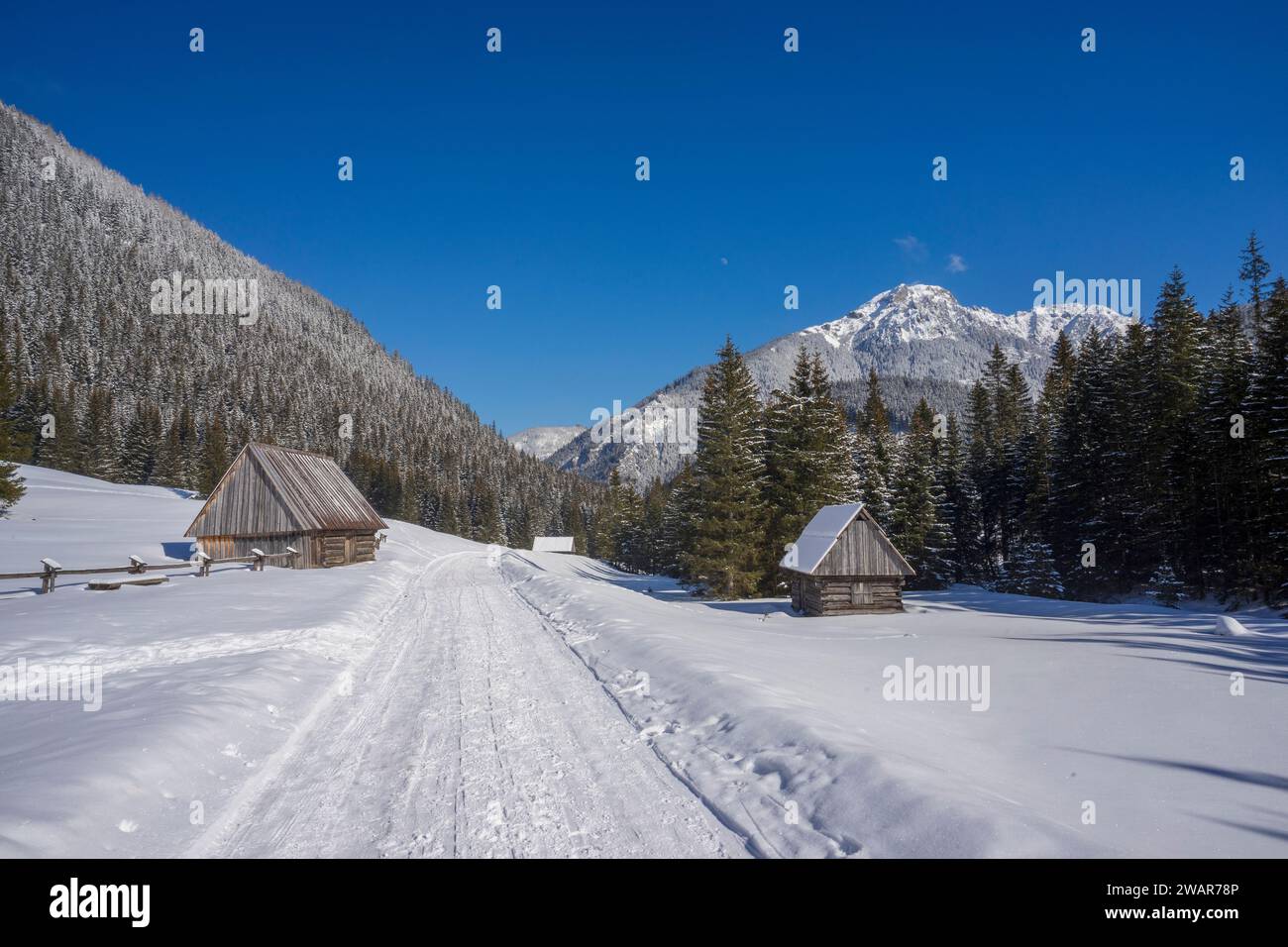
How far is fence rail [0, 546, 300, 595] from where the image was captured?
19958 mm

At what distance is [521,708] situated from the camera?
8.84 m

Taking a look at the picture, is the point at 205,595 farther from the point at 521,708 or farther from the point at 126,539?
the point at 126,539

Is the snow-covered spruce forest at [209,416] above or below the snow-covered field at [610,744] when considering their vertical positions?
above

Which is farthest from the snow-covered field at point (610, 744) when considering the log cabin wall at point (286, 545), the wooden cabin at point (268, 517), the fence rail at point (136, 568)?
the wooden cabin at point (268, 517)

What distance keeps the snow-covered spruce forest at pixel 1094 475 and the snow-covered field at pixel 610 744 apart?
16743 mm

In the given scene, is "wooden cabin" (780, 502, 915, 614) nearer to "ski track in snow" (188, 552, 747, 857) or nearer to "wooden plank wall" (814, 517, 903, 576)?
"wooden plank wall" (814, 517, 903, 576)

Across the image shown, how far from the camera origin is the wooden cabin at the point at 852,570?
87.8 ft

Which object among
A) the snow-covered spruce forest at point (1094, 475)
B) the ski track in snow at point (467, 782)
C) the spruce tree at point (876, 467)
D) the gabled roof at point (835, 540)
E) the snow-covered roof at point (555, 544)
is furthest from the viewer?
the snow-covered roof at point (555, 544)

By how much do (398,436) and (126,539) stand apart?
131 meters

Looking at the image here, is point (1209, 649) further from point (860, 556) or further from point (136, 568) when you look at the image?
point (136, 568)

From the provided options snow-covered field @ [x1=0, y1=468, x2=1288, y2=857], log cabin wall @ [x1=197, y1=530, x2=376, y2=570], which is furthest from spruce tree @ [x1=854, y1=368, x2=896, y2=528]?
log cabin wall @ [x1=197, y1=530, x2=376, y2=570]

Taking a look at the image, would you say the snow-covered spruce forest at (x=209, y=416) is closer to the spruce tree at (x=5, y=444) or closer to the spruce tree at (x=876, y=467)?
the spruce tree at (x=5, y=444)

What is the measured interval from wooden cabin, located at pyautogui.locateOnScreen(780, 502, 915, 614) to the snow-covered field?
10184 millimetres
